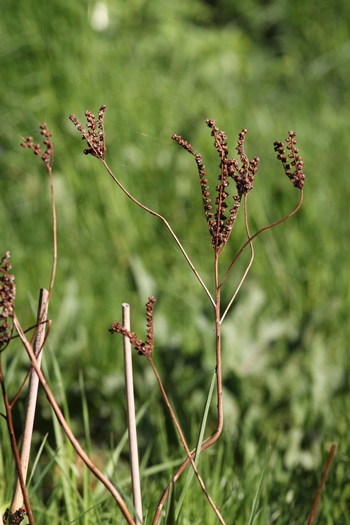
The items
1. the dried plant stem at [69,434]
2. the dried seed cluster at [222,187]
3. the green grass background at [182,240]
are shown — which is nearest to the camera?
the dried plant stem at [69,434]

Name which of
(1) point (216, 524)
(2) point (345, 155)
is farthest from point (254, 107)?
(1) point (216, 524)

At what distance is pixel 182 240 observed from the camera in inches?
50.4

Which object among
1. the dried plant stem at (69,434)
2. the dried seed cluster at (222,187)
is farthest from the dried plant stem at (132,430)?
the dried seed cluster at (222,187)

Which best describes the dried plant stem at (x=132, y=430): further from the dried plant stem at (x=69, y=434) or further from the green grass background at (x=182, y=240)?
the green grass background at (x=182, y=240)

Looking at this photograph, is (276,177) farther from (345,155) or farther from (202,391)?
(202,391)

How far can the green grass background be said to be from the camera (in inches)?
74.0

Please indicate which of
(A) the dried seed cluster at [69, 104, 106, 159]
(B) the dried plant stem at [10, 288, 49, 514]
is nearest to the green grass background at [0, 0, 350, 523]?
(A) the dried seed cluster at [69, 104, 106, 159]

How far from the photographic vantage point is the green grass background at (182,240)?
6.17ft

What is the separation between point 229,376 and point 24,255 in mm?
1222

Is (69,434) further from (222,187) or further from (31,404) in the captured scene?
(222,187)

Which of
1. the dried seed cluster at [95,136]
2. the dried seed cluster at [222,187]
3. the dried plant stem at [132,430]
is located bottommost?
the dried plant stem at [132,430]

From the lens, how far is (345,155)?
3834 mm

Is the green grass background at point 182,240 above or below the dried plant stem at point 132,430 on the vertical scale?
above

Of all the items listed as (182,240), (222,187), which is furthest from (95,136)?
(182,240)
